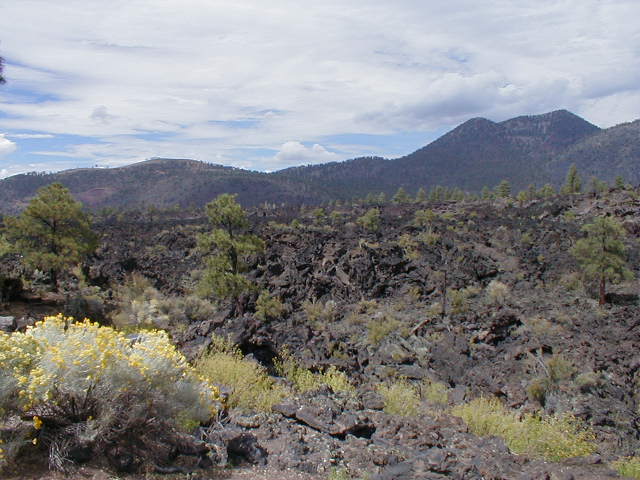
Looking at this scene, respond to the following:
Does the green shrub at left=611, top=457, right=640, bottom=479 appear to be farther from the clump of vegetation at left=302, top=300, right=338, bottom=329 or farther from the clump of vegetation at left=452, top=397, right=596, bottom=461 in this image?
the clump of vegetation at left=302, top=300, right=338, bottom=329

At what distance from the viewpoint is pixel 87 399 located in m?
3.69

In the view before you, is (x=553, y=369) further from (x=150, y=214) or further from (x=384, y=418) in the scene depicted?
(x=150, y=214)

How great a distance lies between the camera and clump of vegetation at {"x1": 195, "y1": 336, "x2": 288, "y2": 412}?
18.1 feet

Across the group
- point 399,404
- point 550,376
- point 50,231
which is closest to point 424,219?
point 550,376

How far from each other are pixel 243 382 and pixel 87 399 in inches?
96.7

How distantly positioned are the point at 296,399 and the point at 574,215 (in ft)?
127

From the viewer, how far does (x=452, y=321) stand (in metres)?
17.3

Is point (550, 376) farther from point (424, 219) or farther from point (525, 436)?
point (424, 219)

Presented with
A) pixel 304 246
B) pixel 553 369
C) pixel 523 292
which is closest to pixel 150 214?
pixel 304 246

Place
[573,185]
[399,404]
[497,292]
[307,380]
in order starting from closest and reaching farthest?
[399,404], [307,380], [497,292], [573,185]

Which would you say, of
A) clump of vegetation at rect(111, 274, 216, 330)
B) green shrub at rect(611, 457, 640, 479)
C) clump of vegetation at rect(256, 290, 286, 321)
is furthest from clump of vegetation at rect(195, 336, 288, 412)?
clump of vegetation at rect(256, 290, 286, 321)

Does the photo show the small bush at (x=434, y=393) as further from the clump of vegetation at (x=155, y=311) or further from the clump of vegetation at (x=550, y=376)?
the clump of vegetation at (x=155, y=311)

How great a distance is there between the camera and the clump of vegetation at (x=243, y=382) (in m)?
5.50

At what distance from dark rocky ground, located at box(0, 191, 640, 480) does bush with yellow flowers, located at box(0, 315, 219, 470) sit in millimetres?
712
